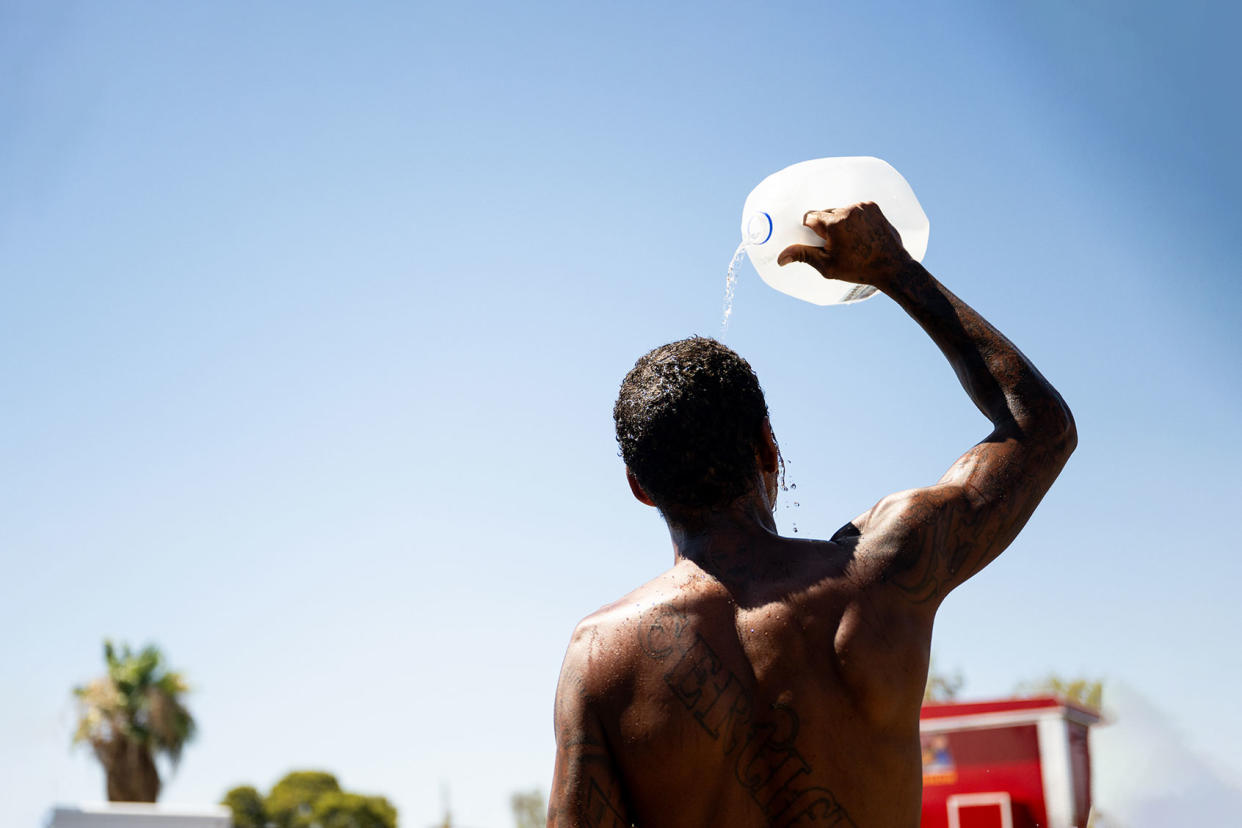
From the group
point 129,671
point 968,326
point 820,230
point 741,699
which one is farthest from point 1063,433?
point 129,671

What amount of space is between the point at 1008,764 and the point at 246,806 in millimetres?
44087

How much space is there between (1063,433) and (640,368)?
91 centimetres

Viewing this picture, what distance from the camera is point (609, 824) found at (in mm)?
2129

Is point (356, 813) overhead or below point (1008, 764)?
below

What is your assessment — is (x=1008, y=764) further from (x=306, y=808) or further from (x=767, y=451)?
(x=306, y=808)

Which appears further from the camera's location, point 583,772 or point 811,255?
point 811,255

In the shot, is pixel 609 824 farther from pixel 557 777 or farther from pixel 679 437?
pixel 679 437

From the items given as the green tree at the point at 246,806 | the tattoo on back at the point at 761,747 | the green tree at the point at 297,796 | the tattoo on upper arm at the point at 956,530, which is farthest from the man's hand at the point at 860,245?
the green tree at the point at 297,796

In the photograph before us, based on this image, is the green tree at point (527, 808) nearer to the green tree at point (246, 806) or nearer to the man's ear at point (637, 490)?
the green tree at point (246, 806)

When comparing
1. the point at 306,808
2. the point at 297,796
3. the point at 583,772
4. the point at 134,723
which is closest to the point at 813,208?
the point at 583,772

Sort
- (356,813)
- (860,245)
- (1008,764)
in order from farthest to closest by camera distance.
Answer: (356,813), (1008,764), (860,245)

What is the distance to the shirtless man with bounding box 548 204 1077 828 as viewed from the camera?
2.13 meters

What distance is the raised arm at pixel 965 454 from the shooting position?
2.24 metres

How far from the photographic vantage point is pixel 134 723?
3438cm
